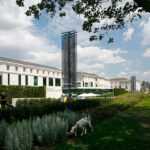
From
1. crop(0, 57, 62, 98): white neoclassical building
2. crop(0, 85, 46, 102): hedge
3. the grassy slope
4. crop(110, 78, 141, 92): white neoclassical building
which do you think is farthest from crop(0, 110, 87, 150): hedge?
crop(110, 78, 141, 92): white neoclassical building

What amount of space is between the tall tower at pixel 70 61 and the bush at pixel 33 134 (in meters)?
7.87

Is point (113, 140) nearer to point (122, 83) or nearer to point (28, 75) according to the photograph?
point (28, 75)

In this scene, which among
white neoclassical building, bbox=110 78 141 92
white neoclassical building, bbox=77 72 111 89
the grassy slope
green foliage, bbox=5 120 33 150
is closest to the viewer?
green foliage, bbox=5 120 33 150

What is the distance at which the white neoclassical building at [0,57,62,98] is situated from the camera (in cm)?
3876

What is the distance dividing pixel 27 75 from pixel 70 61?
38110 mm

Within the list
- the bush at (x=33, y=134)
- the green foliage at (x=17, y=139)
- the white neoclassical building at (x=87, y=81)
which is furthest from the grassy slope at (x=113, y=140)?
the white neoclassical building at (x=87, y=81)

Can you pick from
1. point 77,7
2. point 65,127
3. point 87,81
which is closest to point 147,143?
point 65,127

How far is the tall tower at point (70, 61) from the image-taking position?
549 inches

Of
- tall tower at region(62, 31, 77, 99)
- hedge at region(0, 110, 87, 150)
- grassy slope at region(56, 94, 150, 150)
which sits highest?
tall tower at region(62, 31, 77, 99)

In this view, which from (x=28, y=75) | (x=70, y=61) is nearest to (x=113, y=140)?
(x=70, y=61)

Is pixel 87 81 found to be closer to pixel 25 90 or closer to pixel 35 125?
Result: pixel 25 90

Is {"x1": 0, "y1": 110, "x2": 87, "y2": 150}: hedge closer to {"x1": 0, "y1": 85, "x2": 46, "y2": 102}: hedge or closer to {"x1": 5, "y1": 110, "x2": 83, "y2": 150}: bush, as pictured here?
{"x1": 5, "y1": 110, "x2": 83, "y2": 150}: bush

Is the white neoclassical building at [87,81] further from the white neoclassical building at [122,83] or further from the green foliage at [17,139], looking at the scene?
the green foliage at [17,139]

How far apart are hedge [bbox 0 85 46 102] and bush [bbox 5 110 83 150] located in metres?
22.8
